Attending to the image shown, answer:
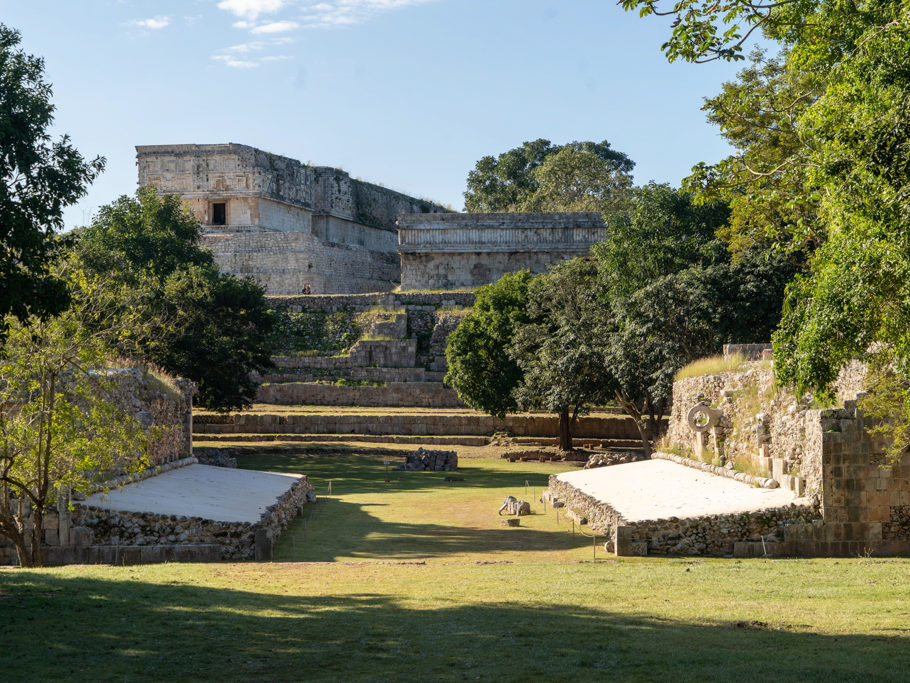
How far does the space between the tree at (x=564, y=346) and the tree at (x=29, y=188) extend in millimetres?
19282

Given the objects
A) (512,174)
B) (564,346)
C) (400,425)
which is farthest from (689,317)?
(512,174)

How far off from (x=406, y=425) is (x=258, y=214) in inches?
773

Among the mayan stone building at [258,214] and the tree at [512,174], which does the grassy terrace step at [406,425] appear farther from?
the tree at [512,174]

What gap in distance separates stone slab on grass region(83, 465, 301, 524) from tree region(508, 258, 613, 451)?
11.3 metres

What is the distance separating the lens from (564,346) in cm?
3092

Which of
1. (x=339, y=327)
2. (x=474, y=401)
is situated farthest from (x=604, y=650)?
(x=339, y=327)

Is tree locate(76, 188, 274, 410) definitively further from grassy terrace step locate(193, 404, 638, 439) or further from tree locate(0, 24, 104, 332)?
tree locate(0, 24, 104, 332)

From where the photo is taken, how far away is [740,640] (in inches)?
275

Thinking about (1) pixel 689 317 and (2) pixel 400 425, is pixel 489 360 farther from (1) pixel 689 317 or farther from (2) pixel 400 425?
(1) pixel 689 317

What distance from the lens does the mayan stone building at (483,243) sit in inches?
1855

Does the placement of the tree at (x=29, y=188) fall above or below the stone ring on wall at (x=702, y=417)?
above

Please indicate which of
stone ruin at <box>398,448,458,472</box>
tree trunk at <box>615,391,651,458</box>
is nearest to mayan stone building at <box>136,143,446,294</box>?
stone ruin at <box>398,448,458,472</box>

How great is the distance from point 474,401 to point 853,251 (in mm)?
26118

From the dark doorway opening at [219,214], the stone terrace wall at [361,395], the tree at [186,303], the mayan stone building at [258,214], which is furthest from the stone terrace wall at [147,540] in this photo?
the dark doorway opening at [219,214]
